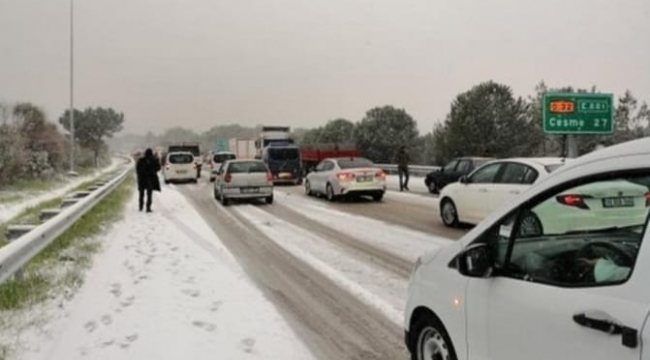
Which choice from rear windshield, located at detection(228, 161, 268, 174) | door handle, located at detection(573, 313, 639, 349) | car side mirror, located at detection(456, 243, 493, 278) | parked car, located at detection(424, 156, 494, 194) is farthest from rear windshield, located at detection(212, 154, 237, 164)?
door handle, located at detection(573, 313, 639, 349)

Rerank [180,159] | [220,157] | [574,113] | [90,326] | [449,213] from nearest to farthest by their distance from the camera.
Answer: [90,326] < [449,213] < [574,113] < [180,159] < [220,157]

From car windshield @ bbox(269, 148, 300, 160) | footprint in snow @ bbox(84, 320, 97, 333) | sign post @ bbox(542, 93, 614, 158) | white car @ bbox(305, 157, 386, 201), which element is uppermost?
sign post @ bbox(542, 93, 614, 158)

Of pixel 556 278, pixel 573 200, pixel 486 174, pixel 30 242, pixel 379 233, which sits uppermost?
pixel 573 200

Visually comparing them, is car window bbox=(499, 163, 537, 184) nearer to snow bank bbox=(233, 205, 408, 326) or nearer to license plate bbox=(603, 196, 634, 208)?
snow bank bbox=(233, 205, 408, 326)

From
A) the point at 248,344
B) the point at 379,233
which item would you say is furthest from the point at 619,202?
the point at 379,233

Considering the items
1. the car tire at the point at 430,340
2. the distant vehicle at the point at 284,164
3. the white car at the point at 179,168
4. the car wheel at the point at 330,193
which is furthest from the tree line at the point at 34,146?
the car tire at the point at 430,340

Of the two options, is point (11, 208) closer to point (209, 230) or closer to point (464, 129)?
point (209, 230)

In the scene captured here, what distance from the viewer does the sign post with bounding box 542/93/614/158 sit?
68.7ft

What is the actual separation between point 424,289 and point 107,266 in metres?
6.47

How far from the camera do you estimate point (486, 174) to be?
12.8m

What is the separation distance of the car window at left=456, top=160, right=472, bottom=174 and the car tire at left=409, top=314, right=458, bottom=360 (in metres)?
18.4

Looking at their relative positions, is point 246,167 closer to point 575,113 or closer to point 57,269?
point 575,113

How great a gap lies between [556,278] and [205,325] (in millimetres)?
3946

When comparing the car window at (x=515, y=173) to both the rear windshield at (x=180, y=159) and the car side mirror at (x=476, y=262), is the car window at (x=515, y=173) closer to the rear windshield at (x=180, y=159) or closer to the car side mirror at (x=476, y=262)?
the car side mirror at (x=476, y=262)
